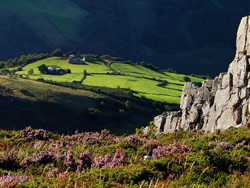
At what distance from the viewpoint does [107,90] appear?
15900 centimetres

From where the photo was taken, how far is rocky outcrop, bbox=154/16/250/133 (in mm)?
27109

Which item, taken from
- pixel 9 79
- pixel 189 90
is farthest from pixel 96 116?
pixel 189 90

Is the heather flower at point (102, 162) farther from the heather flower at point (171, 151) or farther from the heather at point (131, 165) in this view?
the heather flower at point (171, 151)

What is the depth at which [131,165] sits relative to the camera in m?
13.6

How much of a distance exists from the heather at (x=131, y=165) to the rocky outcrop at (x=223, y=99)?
6653mm

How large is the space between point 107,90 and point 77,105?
28.6 m

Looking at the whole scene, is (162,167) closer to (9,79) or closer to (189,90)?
(189,90)

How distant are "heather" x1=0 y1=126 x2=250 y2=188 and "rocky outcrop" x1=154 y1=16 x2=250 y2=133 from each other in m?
6.65

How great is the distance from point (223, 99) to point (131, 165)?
17977 millimetres

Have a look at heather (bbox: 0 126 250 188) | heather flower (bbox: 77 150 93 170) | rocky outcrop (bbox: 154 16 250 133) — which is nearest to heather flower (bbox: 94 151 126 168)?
heather (bbox: 0 126 250 188)

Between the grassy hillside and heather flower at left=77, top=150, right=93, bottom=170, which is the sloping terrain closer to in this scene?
the grassy hillside

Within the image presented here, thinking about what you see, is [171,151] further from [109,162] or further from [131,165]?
[109,162]

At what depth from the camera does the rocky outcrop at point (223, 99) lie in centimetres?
2711

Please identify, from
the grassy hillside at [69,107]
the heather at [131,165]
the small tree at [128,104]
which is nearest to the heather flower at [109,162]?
the heather at [131,165]
